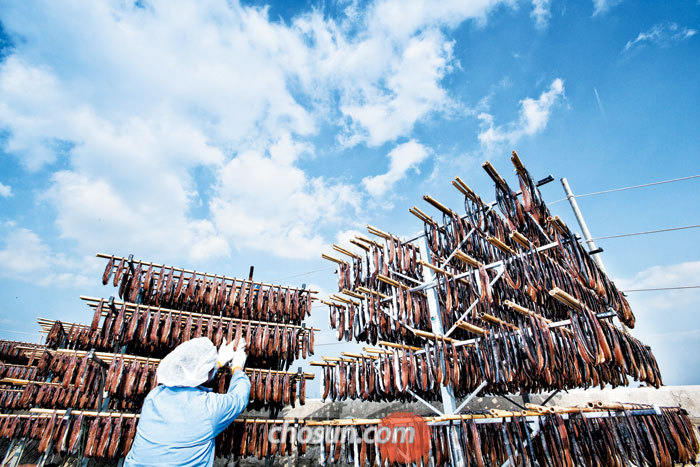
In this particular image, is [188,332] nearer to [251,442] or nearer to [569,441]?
[251,442]

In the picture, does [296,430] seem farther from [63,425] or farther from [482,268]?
[482,268]

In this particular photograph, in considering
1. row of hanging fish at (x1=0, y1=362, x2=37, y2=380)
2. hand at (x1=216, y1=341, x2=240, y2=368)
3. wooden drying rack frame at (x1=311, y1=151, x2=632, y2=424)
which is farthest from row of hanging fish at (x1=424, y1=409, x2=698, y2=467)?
row of hanging fish at (x1=0, y1=362, x2=37, y2=380)

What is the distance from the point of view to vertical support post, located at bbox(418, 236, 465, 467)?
170 inches

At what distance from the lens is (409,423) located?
5.10 metres

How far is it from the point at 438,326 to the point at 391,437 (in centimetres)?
228

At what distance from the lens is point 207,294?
7184 millimetres

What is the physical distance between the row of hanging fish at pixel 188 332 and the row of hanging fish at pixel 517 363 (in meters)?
1.66

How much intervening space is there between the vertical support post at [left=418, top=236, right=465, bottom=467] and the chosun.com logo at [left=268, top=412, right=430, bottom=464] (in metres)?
0.45

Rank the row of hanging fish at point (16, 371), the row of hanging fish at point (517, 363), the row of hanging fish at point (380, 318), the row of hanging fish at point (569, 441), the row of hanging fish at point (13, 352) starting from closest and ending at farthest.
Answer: the row of hanging fish at point (569, 441), the row of hanging fish at point (517, 363), the row of hanging fish at point (380, 318), the row of hanging fish at point (16, 371), the row of hanging fish at point (13, 352)

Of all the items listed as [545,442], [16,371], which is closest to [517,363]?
[545,442]

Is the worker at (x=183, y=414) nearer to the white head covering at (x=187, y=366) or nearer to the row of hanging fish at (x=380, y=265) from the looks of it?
the white head covering at (x=187, y=366)

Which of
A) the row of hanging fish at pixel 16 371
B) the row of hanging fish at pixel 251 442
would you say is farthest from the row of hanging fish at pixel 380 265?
the row of hanging fish at pixel 16 371

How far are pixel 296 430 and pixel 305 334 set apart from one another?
77.6 inches

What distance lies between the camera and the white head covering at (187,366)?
143 inches
